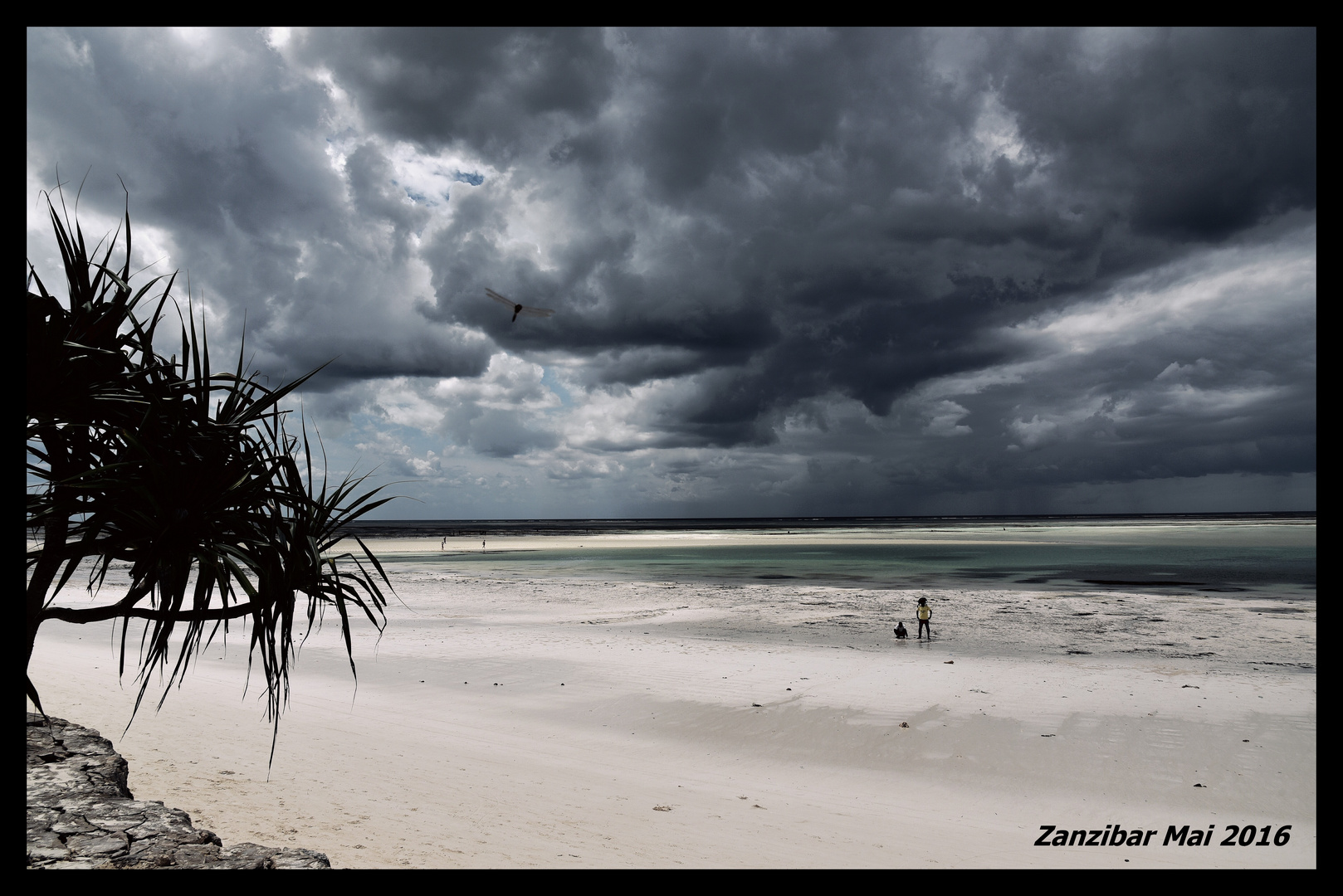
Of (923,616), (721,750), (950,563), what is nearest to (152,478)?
(721,750)

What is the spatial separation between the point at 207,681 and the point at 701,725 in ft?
34.7

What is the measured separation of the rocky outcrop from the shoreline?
1.18 meters

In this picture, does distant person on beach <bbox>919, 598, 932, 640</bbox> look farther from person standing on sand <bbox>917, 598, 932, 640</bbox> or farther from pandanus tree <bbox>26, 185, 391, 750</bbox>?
pandanus tree <bbox>26, 185, 391, 750</bbox>

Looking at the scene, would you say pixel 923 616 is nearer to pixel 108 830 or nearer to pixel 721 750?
pixel 721 750

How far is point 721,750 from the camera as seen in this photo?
34.0 feet

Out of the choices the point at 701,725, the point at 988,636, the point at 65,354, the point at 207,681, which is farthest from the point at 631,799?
the point at 988,636

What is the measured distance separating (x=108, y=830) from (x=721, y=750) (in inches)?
304

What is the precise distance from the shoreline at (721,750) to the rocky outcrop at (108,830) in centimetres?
118

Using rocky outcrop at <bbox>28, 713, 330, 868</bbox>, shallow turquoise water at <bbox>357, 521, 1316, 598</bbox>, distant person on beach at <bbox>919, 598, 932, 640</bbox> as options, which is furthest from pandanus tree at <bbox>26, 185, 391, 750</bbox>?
shallow turquoise water at <bbox>357, 521, 1316, 598</bbox>

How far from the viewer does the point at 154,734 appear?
31.7ft

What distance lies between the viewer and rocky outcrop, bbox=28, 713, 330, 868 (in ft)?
15.3

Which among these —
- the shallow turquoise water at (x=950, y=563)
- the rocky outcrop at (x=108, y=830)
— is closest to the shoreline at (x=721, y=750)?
the rocky outcrop at (x=108, y=830)

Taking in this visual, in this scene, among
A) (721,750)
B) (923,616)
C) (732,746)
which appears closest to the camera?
(721,750)
